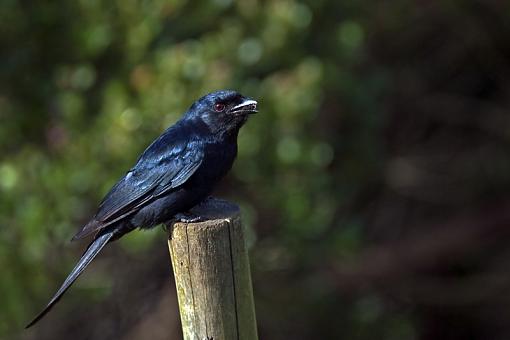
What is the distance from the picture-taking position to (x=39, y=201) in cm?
647

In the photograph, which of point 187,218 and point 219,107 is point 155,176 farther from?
point 187,218

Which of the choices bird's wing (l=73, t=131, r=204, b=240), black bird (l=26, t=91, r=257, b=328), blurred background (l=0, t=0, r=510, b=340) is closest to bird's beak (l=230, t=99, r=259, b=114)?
black bird (l=26, t=91, r=257, b=328)

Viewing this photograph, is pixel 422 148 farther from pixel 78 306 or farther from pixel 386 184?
pixel 78 306

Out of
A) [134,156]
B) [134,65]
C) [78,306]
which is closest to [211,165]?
[134,156]

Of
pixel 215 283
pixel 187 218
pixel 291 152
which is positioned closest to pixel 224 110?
pixel 187 218

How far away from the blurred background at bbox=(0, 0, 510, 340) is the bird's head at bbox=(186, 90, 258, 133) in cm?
130

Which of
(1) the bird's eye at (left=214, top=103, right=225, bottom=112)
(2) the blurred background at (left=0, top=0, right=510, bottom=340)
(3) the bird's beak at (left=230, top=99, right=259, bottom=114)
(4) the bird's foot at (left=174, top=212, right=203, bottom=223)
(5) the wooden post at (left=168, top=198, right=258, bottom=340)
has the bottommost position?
(5) the wooden post at (left=168, top=198, right=258, bottom=340)

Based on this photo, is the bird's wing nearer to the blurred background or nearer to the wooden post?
the wooden post

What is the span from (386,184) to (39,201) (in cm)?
382

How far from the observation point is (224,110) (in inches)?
202

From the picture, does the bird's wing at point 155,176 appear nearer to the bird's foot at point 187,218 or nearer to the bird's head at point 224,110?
the bird's head at point 224,110

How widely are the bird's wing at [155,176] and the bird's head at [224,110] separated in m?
0.15

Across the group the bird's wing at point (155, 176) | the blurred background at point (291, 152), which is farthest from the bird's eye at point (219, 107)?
the blurred background at point (291, 152)

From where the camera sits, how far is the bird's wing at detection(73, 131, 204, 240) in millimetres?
4914
